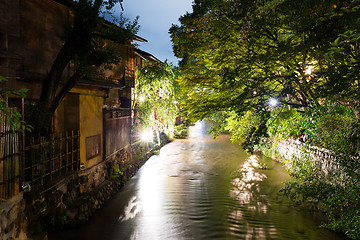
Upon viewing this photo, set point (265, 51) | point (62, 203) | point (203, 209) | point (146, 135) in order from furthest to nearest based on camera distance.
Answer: point (146, 135) → point (203, 209) → point (265, 51) → point (62, 203)

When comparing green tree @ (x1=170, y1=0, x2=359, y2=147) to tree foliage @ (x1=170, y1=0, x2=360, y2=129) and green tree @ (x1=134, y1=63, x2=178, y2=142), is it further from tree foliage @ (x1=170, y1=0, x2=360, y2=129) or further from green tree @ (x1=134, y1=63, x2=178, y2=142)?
green tree @ (x1=134, y1=63, x2=178, y2=142)

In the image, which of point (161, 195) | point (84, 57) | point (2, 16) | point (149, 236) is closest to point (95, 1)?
point (84, 57)

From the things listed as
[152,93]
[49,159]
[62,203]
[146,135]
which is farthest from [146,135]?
[62,203]

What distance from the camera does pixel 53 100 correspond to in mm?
7461

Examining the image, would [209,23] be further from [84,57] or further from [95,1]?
[84,57]

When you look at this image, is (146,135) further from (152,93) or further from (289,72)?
(289,72)

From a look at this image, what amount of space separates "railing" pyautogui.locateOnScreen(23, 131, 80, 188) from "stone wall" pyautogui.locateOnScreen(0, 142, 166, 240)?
0.40m

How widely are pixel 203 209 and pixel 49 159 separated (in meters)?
6.91

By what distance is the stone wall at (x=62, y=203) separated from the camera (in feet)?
17.2

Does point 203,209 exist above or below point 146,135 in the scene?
below

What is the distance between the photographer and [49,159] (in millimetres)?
8094

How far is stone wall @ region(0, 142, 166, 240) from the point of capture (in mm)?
5250

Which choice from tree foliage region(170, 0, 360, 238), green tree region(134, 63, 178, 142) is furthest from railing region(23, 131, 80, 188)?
green tree region(134, 63, 178, 142)

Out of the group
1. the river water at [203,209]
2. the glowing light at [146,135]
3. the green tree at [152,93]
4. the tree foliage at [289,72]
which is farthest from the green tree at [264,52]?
the glowing light at [146,135]
